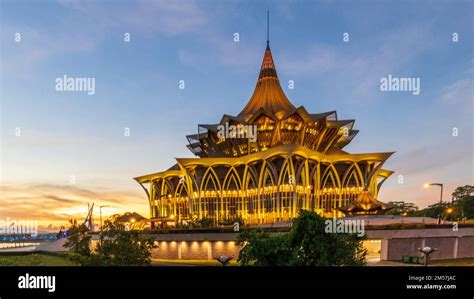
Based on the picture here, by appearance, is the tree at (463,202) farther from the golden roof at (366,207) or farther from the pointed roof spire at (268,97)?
the pointed roof spire at (268,97)

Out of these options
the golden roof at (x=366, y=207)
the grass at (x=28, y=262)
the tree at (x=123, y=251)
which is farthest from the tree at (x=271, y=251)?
the golden roof at (x=366, y=207)

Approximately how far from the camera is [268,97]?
70.0 m

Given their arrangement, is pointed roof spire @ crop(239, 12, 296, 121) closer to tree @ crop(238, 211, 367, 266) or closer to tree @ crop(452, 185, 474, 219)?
tree @ crop(452, 185, 474, 219)

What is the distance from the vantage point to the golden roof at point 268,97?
217 feet

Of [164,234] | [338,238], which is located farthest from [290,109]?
[338,238]

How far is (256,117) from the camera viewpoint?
63.7 metres

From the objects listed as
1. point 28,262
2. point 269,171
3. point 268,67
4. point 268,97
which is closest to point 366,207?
point 269,171

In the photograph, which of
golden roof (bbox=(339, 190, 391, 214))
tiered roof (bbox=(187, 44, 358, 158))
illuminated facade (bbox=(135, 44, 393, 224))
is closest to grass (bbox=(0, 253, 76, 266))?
illuminated facade (bbox=(135, 44, 393, 224))

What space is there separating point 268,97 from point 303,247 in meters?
60.2

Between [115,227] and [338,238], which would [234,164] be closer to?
[115,227]

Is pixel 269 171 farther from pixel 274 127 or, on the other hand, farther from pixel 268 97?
pixel 268 97

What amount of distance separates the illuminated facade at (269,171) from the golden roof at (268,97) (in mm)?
192

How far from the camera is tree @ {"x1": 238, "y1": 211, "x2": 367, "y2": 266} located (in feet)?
36.6
